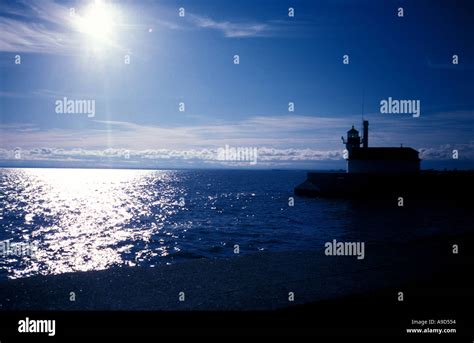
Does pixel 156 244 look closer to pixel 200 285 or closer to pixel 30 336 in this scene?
pixel 200 285

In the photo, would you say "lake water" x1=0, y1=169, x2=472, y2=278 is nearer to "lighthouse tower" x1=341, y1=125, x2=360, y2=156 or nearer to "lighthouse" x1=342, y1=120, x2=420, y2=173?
"lighthouse" x1=342, y1=120, x2=420, y2=173

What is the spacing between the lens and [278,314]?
6.10 metres

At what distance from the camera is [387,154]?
66.7m

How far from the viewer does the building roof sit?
66375 mm

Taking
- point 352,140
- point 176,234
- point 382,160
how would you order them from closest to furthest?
1. point 176,234
2. point 382,160
3. point 352,140

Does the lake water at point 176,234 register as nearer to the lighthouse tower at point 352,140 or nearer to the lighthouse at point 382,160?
A: the lighthouse at point 382,160

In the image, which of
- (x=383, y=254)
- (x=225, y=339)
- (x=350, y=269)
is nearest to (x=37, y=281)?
(x=225, y=339)

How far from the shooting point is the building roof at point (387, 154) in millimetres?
66375

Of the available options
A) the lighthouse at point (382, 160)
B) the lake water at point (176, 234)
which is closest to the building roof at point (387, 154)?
the lighthouse at point (382, 160)

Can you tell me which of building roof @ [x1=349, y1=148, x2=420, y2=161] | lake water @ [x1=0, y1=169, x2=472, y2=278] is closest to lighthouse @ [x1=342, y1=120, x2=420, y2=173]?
building roof @ [x1=349, y1=148, x2=420, y2=161]

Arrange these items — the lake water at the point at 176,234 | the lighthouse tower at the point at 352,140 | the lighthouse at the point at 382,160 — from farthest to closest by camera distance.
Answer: the lighthouse tower at the point at 352,140 < the lighthouse at the point at 382,160 < the lake water at the point at 176,234

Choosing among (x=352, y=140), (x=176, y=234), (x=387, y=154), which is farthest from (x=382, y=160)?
A: (x=176, y=234)

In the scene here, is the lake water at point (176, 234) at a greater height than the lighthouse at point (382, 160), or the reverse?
the lighthouse at point (382, 160)

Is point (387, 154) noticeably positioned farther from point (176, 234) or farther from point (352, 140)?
point (176, 234)
